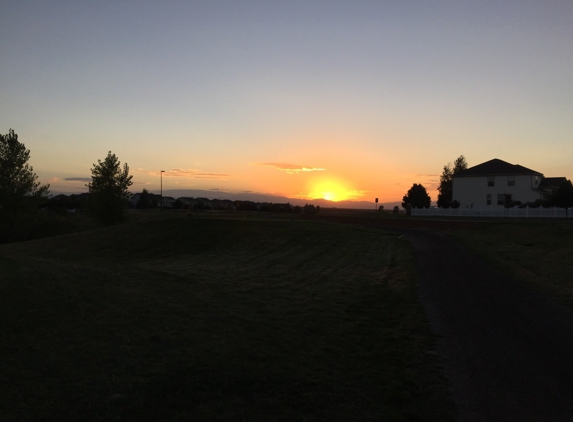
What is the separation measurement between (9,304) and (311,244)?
75.6 ft

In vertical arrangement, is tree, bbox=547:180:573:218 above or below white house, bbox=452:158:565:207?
below

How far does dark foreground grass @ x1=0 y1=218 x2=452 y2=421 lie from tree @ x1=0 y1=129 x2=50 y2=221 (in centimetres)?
4919

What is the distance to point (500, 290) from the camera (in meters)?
14.6

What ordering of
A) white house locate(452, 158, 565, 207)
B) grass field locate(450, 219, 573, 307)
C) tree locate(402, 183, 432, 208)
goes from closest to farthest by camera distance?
grass field locate(450, 219, 573, 307), white house locate(452, 158, 565, 207), tree locate(402, 183, 432, 208)

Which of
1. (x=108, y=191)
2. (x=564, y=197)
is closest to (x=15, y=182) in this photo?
(x=108, y=191)

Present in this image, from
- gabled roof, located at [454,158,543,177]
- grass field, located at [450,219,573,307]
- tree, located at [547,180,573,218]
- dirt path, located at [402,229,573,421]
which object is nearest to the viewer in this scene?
dirt path, located at [402,229,573,421]

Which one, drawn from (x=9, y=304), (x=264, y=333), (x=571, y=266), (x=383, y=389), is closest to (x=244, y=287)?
(x=264, y=333)

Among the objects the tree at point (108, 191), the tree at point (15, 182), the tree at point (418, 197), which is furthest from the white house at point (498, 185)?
the tree at point (15, 182)

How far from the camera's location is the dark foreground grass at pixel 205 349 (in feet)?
18.0

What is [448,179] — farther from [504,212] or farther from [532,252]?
[532,252]

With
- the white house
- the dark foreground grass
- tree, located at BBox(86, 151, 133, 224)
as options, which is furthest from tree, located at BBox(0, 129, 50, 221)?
the white house

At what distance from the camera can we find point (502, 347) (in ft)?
28.1

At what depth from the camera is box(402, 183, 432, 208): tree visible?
238ft

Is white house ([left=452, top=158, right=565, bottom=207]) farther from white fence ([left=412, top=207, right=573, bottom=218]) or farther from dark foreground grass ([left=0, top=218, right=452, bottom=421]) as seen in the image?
dark foreground grass ([left=0, top=218, right=452, bottom=421])
